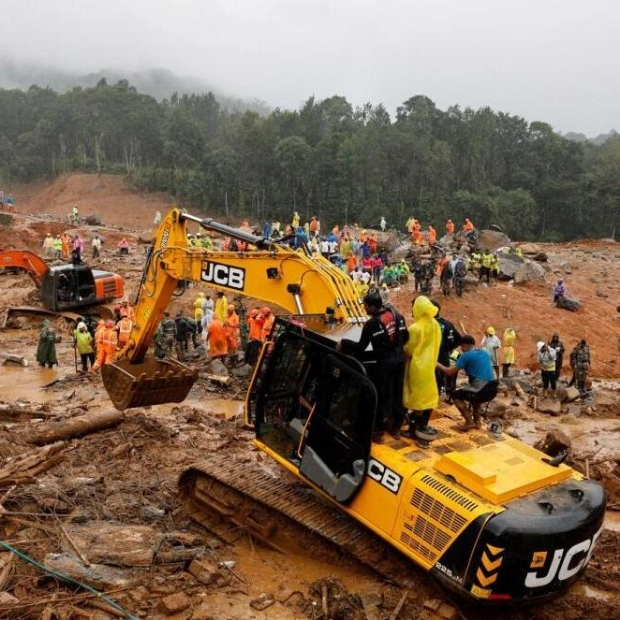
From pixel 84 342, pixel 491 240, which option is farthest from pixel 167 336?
pixel 491 240

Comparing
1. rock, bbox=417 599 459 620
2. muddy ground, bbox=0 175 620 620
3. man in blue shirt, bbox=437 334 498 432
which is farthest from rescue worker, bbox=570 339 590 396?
rock, bbox=417 599 459 620

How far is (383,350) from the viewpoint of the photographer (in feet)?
19.3

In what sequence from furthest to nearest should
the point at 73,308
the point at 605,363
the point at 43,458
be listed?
1. the point at 73,308
2. the point at 605,363
3. the point at 43,458

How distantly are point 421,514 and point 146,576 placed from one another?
8.21ft

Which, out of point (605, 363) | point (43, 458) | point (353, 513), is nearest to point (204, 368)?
point (43, 458)

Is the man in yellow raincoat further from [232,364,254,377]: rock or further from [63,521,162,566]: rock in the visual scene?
[232,364,254,377]: rock

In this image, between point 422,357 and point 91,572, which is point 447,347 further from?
point 91,572

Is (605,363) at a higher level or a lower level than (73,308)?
higher

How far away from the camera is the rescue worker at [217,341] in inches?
566

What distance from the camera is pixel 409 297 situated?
848 inches

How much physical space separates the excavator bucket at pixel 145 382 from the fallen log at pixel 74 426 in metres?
1.79

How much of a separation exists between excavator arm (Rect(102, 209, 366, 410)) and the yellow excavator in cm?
2

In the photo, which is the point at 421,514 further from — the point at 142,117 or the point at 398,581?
the point at 142,117

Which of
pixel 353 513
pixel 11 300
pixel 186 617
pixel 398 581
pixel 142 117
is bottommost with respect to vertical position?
pixel 11 300
